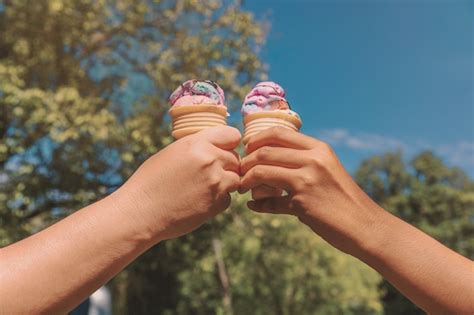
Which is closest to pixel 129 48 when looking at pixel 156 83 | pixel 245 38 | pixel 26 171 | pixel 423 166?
pixel 156 83

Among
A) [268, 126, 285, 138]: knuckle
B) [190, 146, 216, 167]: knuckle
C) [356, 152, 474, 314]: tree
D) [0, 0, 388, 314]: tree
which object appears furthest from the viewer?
[356, 152, 474, 314]: tree

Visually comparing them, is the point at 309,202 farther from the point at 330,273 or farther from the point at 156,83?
the point at 330,273

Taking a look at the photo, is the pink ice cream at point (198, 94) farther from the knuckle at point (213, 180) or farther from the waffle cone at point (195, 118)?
the knuckle at point (213, 180)

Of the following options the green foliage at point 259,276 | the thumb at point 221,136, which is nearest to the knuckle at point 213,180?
the thumb at point 221,136

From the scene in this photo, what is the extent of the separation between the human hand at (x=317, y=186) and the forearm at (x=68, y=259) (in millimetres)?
476

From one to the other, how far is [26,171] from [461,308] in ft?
25.2

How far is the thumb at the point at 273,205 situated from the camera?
1976mm

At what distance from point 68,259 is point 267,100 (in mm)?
963

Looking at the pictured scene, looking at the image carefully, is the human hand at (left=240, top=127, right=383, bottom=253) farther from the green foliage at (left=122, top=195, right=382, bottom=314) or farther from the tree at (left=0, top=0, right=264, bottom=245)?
the green foliage at (left=122, top=195, right=382, bottom=314)

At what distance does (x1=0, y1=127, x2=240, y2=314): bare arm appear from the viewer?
1.75 metres

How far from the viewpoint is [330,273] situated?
14.7 meters

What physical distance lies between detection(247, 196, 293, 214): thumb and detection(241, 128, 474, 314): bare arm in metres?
0.05

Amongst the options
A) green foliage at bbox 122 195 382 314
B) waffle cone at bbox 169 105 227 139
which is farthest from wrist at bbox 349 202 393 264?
green foliage at bbox 122 195 382 314

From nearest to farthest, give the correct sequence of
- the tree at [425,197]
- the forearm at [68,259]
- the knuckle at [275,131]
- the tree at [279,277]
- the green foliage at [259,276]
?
the forearm at [68,259] < the knuckle at [275,131] < the green foliage at [259,276] < the tree at [279,277] < the tree at [425,197]
